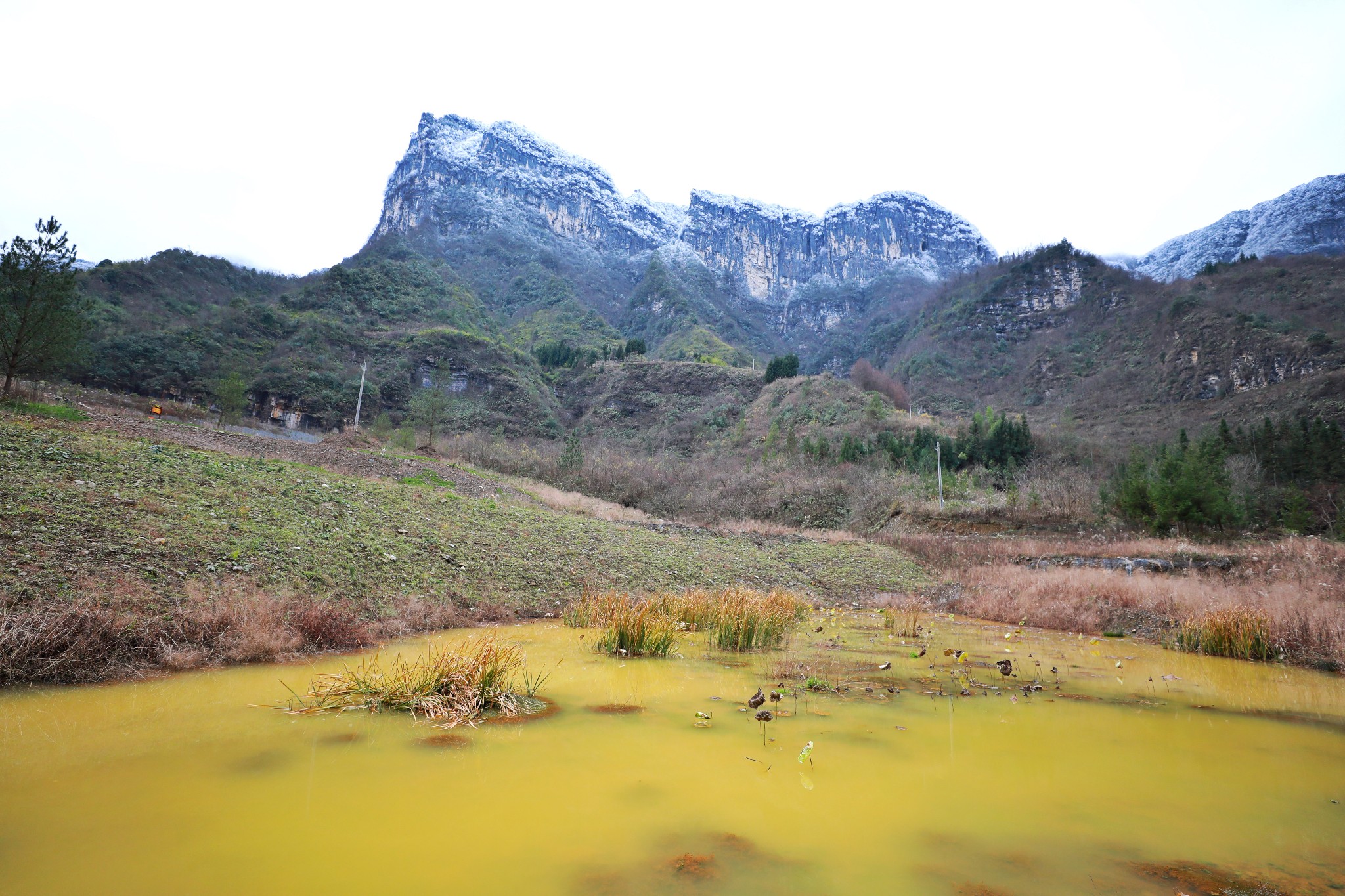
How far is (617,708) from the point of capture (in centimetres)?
462

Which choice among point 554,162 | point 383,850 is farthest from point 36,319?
point 554,162

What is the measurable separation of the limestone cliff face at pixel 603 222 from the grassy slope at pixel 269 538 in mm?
149698

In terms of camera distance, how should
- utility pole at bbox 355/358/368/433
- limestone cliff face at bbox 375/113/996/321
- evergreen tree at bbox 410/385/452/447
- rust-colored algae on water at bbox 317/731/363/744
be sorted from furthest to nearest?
limestone cliff face at bbox 375/113/996/321 → utility pole at bbox 355/358/368/433 → evergreen tree at bbox 410/385/452/447 → rust-colored algae on water at bbox 317/731/363/744

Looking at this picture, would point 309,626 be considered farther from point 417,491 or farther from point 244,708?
point 417,491

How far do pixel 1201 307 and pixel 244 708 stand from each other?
111 metres

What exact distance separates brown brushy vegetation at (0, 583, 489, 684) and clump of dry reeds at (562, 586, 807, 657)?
2.65m

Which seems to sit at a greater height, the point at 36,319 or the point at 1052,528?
the point at 36,319

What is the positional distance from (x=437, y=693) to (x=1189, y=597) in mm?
12483

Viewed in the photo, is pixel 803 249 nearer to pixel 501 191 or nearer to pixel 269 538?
pixel 501 191

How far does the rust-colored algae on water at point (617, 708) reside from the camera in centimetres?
448

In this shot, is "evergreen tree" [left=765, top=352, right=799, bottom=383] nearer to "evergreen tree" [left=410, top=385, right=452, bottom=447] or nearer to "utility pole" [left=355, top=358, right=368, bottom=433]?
"evergreen tree" [left=410, top=385, right=452, bottom=447]

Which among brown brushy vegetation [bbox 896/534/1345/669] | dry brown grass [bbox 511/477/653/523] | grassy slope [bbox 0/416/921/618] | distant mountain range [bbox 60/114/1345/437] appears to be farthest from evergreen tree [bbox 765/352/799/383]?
grassy slope [bbox 0/416/921/618]

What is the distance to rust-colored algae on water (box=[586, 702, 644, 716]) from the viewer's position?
176 inches

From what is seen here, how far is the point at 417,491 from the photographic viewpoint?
1430 cm
